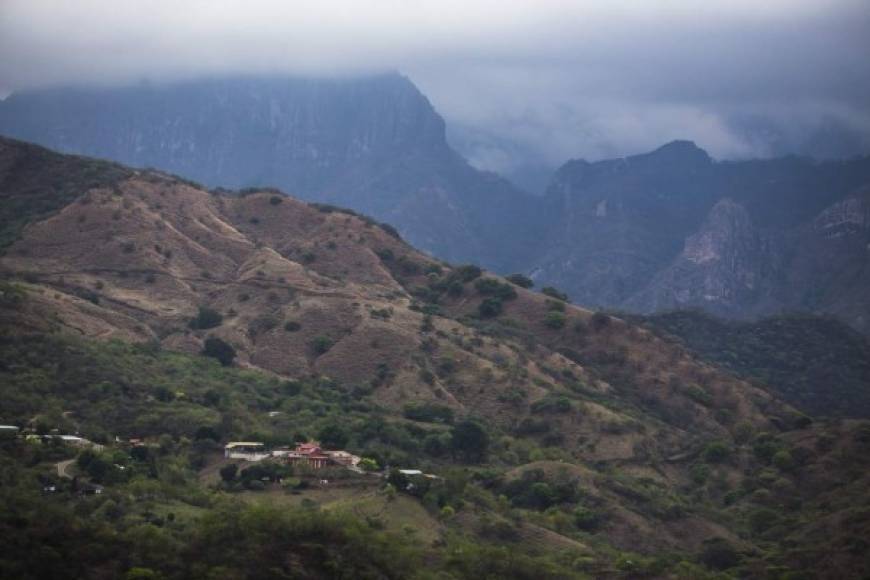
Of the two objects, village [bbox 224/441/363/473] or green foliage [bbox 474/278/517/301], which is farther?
green foliage [bbox 474/278/517/301]

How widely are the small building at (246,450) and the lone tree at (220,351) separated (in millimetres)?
20808

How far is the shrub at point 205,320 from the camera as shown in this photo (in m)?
111

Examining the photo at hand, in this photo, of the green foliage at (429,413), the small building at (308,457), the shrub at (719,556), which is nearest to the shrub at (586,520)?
the shrub at (719,556)

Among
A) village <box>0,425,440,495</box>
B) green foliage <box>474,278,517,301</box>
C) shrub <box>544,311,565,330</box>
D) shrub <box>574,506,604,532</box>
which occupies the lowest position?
shrub <box>574,506,604,532</box>

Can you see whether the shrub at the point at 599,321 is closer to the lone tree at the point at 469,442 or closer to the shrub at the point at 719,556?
the lone tree at the point at 469,442

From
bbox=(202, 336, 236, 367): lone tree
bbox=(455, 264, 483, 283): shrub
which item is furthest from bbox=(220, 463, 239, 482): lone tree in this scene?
bbox=(455, 264, 483, 283): shrub

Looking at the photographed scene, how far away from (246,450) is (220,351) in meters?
22.8

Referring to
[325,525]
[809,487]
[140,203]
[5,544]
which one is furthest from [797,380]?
[5,544]

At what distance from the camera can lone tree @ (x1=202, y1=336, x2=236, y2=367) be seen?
341ft

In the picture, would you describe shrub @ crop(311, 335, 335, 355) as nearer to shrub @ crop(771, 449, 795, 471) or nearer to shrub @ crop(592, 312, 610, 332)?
shrub @ crop(592, 312, 610, 332)

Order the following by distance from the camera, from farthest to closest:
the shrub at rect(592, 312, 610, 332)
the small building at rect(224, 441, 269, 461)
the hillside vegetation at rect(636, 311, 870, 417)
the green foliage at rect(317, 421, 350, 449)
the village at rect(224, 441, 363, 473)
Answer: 1. the hillside vegetation at rect(636, 311, 870, 417)
2. the shrub at rect(592, 312, 610, 332)
3. the green foliage at rect(317, 421, 350, 449)
4. the small building at rect(224, 441, 269, 461)
5. the village at rect(224, 441, 363, 473)

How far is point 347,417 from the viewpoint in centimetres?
9400

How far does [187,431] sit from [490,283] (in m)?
50.5

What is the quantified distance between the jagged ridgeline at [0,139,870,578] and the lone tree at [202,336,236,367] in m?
0.16
